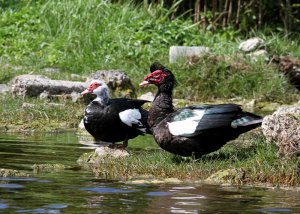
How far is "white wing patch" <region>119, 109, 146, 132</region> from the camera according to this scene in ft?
37.9

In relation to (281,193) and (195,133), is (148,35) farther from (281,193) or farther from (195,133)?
(281,193)

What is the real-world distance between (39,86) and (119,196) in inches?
335

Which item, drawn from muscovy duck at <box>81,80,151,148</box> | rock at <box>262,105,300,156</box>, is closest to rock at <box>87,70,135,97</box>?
muscovy duck at <box>81,80,151,148</box>

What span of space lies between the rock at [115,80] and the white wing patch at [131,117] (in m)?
5.22

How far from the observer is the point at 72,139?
12.8 meters

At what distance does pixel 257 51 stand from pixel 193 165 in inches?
439

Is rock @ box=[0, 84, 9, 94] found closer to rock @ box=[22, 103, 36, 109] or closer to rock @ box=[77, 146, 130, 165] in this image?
rock @ box=[22, 103, 36, 109]

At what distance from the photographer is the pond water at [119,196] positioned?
716 centimetres

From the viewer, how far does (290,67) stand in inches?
779

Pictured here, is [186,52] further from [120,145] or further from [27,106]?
[120,145]

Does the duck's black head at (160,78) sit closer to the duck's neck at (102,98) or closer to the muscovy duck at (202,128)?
the muscovy duck at (202,128)

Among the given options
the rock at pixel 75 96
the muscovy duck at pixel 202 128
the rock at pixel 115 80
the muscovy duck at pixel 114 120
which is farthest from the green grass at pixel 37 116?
the muscovy duck at pixel 202 128

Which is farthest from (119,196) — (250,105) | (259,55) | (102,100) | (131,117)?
(259,55)

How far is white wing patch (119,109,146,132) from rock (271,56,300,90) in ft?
28.5
